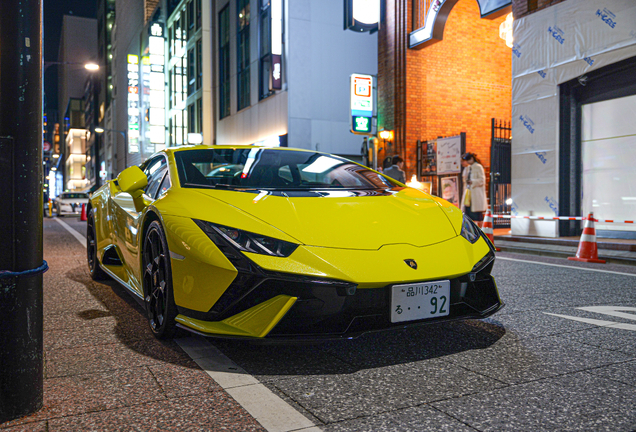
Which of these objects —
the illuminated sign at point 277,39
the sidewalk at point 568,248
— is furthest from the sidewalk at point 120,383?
the illuminated sign at point 277,39

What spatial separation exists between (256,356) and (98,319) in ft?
5.03

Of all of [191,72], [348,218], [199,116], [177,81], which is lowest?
[348,218]

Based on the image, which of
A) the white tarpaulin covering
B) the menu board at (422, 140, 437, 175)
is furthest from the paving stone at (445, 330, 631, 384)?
the menu board at (422, 140, 437, 175)

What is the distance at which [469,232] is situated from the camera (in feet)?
10.6

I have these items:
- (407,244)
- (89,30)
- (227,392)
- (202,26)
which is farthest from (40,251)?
(89,30)

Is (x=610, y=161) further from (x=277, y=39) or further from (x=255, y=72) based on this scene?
(x=255, y=72)

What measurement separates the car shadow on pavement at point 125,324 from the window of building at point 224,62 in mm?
24260

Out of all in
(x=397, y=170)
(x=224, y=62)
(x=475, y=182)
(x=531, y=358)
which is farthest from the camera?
(x=224, y=62)

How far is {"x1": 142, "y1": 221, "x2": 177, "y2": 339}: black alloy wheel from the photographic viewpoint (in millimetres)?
3062

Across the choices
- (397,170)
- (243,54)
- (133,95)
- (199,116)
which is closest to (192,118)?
(199,116)

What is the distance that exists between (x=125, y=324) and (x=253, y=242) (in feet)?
5.11

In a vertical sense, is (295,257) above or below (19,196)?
below

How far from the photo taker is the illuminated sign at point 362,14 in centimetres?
1706

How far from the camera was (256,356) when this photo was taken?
2953 millimetres
